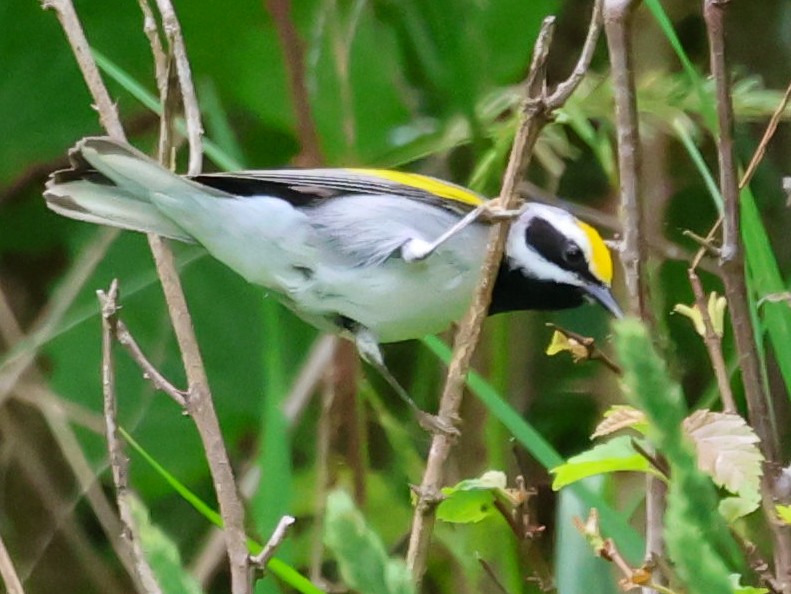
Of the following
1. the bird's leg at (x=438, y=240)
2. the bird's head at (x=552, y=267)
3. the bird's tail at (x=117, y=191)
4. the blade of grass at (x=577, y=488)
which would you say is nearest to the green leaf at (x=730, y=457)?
the blade of grass at (x=577, y=488)

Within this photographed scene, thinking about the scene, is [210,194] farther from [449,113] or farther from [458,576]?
[458,576]

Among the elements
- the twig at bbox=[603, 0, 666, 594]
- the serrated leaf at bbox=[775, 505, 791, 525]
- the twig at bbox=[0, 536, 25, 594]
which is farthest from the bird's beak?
the twig at bbox=[0, 536, 25, 594]

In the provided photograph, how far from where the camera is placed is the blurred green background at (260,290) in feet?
5.33

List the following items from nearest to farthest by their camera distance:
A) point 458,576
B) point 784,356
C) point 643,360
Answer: point 643,360 → point 784,356 → point 458,576

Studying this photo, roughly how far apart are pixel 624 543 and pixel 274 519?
0.99ft

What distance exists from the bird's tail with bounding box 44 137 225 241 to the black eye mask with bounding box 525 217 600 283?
0.36 m

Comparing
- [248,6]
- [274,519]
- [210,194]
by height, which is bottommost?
[274,519]

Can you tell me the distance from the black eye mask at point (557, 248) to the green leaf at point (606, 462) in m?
0.52

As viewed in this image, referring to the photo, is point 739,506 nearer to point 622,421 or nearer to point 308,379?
point 622,421

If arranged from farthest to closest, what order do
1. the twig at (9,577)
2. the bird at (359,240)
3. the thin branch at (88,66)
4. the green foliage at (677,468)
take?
the bird at (359,240), the thin branch at (88,66), the twig at (9,577), the green foliage at (677,468)

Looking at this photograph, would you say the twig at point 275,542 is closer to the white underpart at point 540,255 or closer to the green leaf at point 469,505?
the green leaf at point 469,505

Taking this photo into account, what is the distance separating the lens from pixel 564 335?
0.94m

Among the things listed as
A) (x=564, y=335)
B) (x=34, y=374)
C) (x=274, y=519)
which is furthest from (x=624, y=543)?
(x=34, y=374)

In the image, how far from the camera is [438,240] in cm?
126
